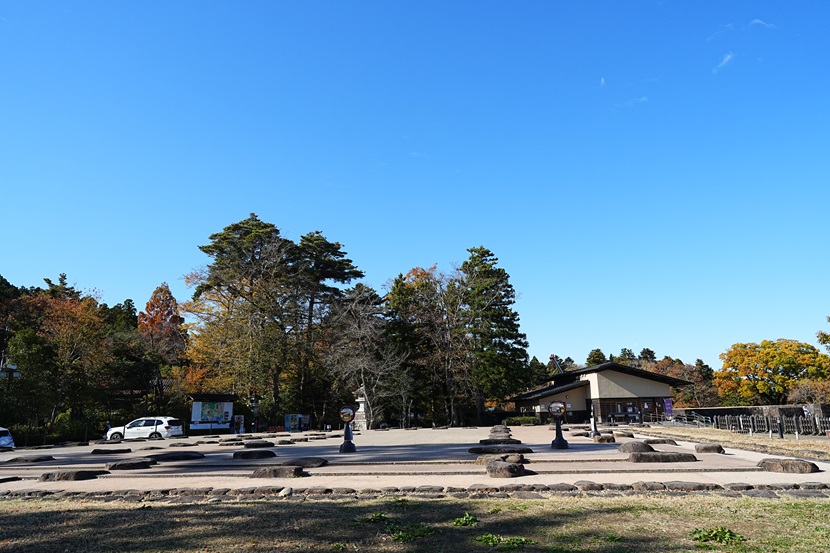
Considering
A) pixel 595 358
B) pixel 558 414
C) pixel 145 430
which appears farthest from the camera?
pixel 595 358

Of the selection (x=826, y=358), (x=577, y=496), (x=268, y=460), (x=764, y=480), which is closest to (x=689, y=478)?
(x=764, y=480)

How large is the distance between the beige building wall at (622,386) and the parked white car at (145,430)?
33.3 metres

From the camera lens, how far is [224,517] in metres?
6.71

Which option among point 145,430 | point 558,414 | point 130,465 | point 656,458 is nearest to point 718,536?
point 656,458

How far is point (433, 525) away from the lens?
6199mm

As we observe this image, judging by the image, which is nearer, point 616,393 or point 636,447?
point 636,447

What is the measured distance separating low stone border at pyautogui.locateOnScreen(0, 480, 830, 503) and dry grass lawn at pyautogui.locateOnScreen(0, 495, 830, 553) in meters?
0.49

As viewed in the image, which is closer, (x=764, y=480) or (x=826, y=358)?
(x=764, y=480)

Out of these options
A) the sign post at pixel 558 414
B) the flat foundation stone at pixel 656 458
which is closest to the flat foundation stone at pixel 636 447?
the flat foundation stone at pixel 656 458

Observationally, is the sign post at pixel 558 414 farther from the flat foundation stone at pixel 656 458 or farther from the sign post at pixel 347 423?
the sign post at pixel 347 423

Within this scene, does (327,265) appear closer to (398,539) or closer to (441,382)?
(441,382)

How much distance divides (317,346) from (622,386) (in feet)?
89.1

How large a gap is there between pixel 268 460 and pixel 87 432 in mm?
22800

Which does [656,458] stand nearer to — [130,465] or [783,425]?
[130,465]
